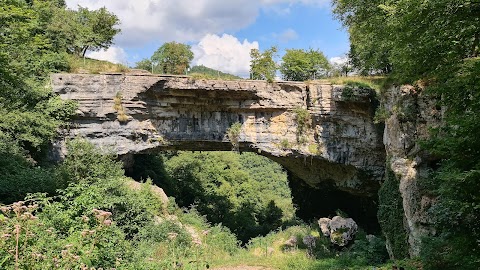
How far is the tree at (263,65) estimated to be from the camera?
1750cm

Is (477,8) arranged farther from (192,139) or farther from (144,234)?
(192,139)

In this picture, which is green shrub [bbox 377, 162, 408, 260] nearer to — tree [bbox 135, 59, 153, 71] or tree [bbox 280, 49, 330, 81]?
tree [bbox 280, 49, 330, 81]

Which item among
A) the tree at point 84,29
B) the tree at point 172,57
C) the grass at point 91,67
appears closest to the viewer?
the grass at point 91,67

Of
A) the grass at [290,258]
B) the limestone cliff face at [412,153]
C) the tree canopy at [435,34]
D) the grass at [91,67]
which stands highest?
the grass at [91,67]

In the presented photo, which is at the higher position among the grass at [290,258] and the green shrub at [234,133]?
the green shrub at [234,133]

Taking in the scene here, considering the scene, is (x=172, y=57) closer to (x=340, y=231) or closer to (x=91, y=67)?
(x=91, y=67)

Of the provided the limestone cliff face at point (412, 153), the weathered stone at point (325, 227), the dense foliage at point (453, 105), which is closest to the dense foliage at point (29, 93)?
the dense foliage at point (453, 105)

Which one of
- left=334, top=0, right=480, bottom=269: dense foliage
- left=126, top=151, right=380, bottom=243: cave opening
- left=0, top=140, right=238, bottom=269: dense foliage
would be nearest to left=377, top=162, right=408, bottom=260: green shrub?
left=334, top=0, right=480, bottom=269: dense foliage

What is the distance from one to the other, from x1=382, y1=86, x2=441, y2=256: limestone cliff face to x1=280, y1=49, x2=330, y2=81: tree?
10983 millimetres

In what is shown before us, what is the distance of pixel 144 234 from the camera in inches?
534

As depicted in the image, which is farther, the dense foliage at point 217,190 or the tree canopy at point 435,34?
the dense foliage at point 217,190

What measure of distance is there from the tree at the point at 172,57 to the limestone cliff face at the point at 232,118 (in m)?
5.74

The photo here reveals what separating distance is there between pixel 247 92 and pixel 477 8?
11.7 meters

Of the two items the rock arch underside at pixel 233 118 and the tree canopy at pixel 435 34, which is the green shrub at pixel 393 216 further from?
the rock arch underside at pixel 233 118
